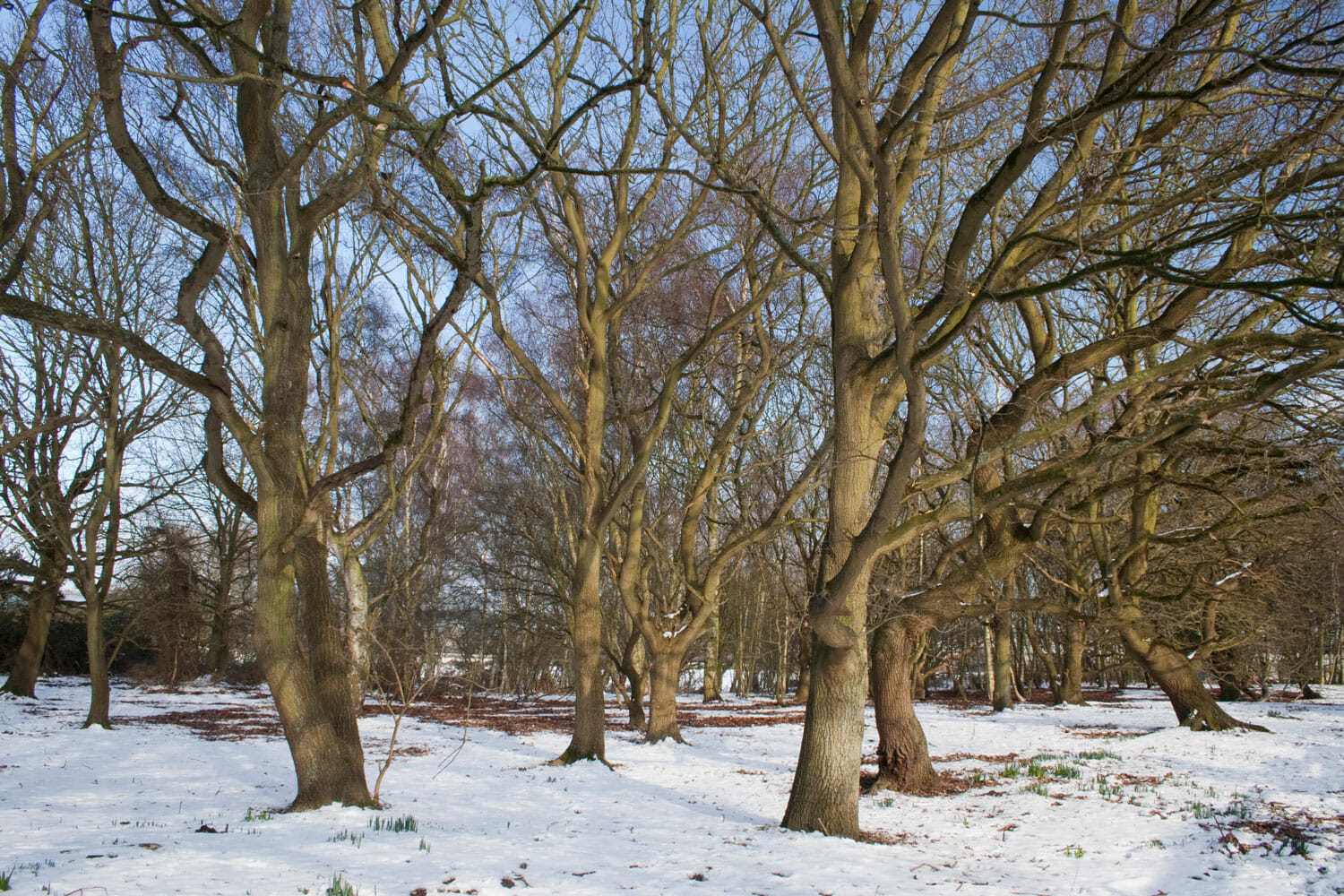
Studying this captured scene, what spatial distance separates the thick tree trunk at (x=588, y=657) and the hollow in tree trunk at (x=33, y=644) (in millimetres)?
14294

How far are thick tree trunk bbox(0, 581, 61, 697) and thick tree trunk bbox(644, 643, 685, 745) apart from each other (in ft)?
47.6

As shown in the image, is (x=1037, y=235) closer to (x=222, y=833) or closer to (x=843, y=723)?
(x=843, y=723)

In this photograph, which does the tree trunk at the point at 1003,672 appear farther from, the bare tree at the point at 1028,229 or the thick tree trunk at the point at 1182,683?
the bare tree at the point at 1028,229

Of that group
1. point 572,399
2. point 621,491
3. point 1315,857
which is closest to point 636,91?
point 621,491

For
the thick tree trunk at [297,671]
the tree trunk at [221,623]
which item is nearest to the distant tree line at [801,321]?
the thick tree trunk at [297,671]

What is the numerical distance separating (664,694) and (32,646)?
15261 millimetres

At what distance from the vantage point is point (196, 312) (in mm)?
6375

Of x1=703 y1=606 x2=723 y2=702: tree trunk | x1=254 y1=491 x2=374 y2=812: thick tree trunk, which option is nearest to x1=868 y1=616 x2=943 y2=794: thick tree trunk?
x1=254 y1=491 x2=374 y2=812: thick tree trunk

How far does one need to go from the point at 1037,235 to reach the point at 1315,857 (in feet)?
14.3

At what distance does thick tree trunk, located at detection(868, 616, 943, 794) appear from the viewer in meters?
8.67

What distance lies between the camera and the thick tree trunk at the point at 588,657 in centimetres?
1059

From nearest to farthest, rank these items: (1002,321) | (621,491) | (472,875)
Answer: (472,875)
(621,491)
(1002,321)

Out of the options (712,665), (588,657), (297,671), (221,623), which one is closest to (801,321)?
(588,657)

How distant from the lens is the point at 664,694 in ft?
43.6
